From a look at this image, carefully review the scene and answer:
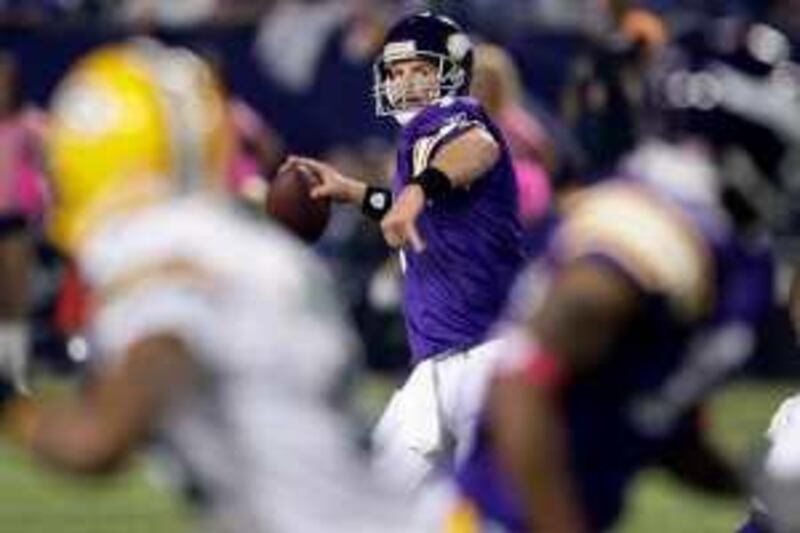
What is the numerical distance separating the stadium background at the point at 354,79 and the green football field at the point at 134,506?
6.42 feet

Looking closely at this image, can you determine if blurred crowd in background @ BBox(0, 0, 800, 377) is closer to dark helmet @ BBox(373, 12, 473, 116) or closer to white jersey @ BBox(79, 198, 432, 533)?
dark helmet @ BBox(373, 12, 473, 116)

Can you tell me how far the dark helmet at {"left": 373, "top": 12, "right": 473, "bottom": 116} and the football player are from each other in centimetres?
386

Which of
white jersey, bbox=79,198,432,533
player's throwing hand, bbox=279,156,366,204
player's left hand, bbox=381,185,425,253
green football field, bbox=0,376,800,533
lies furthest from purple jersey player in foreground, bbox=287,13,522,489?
white jersey, bbox=79,198,432,533

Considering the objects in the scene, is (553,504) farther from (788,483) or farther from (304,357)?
(788,483)

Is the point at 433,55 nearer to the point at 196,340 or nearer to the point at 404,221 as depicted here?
the point at 404,221

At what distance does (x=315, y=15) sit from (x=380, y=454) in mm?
8395

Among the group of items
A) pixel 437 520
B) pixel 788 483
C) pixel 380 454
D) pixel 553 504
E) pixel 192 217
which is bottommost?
pixel 380 454

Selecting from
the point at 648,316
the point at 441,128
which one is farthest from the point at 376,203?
the point at 648,316

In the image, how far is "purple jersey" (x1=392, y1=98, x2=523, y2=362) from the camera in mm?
9539

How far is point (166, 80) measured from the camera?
219 inches

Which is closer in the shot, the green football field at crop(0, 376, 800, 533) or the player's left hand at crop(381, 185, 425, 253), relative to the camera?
the player's left hand at crop(381, 185, 425, 253)

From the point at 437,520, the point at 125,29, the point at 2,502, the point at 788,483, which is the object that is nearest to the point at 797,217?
the point at 125,29

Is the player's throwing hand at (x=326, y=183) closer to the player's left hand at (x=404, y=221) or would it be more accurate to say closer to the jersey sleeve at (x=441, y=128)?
the jersey sleeve at (x=441, y=128)

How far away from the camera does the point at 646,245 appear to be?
5.43 m
